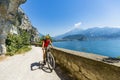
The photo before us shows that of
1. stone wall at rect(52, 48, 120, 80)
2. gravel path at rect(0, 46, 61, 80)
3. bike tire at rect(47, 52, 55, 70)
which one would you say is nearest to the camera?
stone wall at rect(52, 48, 120, 80)

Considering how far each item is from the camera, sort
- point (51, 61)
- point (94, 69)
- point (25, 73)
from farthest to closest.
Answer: point (51, 61)
point (25, 73)
point (94, 69)

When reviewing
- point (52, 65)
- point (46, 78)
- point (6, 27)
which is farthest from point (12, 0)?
point (46, 78)

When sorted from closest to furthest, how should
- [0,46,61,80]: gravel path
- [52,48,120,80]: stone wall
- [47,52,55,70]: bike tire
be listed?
1. [52,48,120,80]: stone wall
2. [0,46,61,80]: gravel path
3. [47,52,55,70]: bike tire

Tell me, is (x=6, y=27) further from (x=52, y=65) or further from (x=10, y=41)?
(x=52, y=65)

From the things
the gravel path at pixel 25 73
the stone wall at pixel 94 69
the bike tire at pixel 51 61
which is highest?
the stone wall at pixel 94 69

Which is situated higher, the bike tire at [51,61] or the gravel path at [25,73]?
the bike tire at [51,61]

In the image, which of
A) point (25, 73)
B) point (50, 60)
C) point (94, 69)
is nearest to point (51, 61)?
point (50, 60)

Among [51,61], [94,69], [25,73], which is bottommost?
[25,73]

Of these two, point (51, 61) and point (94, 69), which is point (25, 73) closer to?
point (51, 61)

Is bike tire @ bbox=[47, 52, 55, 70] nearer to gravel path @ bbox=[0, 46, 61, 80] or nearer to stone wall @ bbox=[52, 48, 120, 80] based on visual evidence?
gravel path @ bbox=[0, 46, 61, 80]

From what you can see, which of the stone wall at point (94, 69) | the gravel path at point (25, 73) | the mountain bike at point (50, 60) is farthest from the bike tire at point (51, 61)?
the stone wall at point (94, 69)

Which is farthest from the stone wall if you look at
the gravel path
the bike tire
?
the bike tire

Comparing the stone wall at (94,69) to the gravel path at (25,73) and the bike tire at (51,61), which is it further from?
the bike tire at (51,61)

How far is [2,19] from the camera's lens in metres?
19.5
